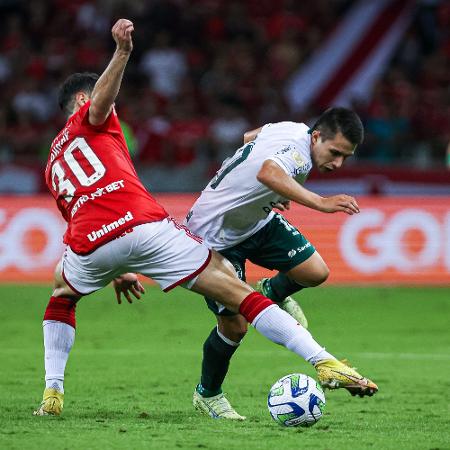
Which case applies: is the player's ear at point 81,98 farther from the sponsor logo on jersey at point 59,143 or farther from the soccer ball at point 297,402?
the soccer ball at point 297,402

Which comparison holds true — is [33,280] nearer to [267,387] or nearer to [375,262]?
[375,262]

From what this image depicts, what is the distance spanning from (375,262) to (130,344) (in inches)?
193

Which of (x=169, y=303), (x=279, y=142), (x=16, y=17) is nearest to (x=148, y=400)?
(x=279, y=142)

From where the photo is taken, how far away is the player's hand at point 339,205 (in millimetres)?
5844

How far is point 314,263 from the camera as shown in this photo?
283 inches

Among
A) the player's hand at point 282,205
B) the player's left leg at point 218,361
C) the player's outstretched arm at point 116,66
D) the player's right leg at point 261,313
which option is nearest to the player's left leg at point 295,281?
the player's hand at point 282,205

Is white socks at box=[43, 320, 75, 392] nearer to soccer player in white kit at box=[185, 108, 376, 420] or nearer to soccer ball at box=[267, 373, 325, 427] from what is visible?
soccer player in white kit at box=[185, 108, 376, 420]

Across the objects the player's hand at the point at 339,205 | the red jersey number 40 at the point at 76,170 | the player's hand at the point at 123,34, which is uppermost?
the player's hand at the point at 123,34

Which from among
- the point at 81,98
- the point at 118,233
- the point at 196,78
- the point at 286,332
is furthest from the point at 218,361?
the point at 196,78

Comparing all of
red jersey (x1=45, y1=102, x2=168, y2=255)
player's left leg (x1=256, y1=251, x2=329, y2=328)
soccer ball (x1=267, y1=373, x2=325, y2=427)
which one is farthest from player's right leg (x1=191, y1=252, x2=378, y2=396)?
player's left leg (x1=256, y1=251, x2=329, y2=328)

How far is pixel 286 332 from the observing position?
602cm

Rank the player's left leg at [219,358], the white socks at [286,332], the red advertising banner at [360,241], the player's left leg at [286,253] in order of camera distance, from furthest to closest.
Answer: the red advertising banner at [360,241], the player's left leg at [286,253], the player's left leg at [219,358], the white socks at [286,332]

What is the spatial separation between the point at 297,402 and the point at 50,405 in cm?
145

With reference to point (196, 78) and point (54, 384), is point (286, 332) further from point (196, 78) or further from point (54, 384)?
point (196, 78)
